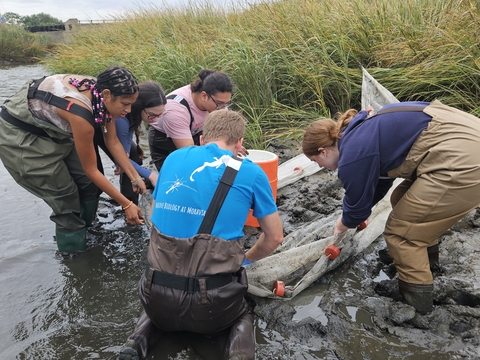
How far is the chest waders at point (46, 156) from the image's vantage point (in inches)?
126

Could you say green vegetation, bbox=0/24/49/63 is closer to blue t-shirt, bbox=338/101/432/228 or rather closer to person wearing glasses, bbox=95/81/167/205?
person wearing glasses, bbox=95/81/167/205

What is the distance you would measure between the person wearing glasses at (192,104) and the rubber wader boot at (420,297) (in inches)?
89.9

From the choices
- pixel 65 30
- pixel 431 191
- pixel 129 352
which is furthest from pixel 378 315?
pixel 65 30

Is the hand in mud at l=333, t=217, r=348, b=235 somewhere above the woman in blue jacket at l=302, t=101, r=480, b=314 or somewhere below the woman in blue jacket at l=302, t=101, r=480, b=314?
below

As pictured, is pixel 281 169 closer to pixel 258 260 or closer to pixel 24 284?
pixel 258 260

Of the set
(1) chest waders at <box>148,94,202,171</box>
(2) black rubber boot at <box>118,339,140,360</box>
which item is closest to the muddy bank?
(2) black rubber boot at <box>118,339,140,360</box>

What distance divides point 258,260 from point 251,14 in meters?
6.39

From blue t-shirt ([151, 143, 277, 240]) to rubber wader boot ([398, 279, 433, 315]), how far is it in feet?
3.72

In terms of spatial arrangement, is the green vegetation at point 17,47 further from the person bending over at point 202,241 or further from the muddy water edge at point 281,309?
the person bending over at point 202,241

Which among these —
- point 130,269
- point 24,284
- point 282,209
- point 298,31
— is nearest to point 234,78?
point 298,31

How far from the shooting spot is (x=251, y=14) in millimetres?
7973

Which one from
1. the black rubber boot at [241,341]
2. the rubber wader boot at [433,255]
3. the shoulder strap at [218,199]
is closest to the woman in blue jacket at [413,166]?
the rubber wader boot at [433,255]

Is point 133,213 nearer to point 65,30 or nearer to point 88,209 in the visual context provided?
point 88,209

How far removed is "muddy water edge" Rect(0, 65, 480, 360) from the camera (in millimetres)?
2461
